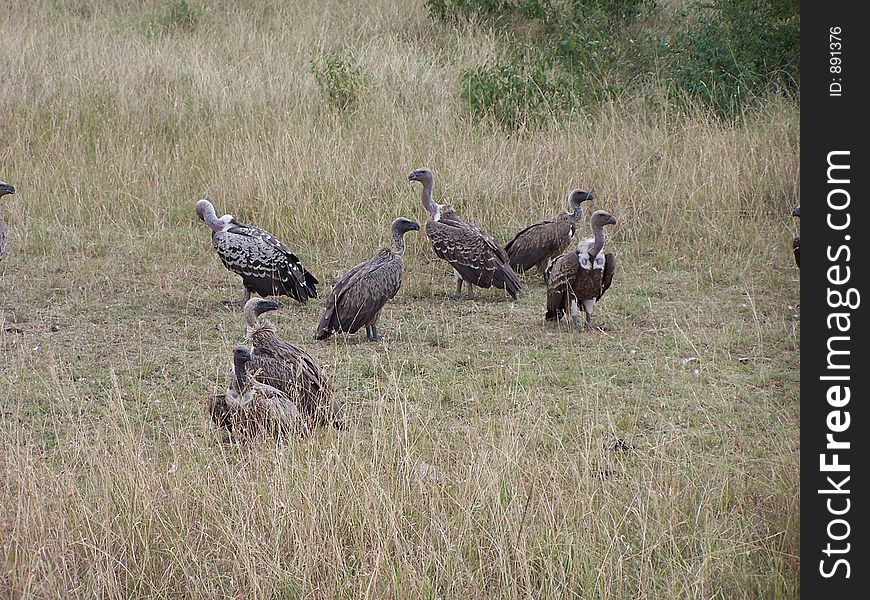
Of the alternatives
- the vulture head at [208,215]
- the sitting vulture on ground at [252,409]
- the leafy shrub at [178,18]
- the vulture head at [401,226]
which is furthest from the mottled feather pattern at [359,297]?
the leafy shrub at [178,18]

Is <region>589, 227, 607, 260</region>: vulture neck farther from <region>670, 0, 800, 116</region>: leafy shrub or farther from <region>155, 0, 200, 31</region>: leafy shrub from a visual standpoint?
<region>155, 0, 200, 31</region>: leafy shrub

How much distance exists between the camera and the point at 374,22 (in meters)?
14.7

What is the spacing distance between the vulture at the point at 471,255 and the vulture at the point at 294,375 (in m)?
2.45

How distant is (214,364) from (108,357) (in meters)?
0.71

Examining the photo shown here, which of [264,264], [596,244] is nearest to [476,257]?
[596,244]

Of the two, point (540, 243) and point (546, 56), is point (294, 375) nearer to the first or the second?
point (540, 243)

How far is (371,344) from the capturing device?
716cm

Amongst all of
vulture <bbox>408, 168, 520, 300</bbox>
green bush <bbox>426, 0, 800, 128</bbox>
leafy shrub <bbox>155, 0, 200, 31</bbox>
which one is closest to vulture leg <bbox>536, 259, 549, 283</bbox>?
vulture <bbox>408, 168, 520, 300</bbox>

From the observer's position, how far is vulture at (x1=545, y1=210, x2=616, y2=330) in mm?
7180

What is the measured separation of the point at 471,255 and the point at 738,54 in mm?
5302

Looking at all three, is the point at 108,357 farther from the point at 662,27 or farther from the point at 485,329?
the point at 662,27

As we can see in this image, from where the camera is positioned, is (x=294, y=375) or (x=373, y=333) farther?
(x=373, y=333)
